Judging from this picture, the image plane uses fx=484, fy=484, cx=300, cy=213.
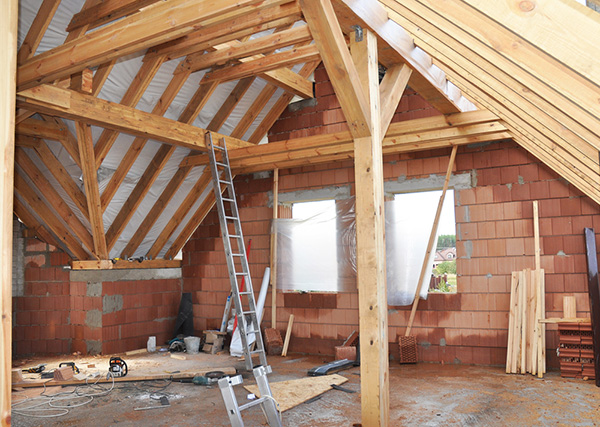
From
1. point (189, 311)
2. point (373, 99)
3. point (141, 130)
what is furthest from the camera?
point (189, 311)

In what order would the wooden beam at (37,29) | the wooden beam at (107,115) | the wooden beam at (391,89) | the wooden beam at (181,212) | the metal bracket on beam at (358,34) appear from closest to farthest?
1. the metal bracket on beam at (358,34)
2. the wooden beam at (391,89)
3. the wooden beam at (37,29)
4. the wooden beam at (107,115)
5. the wooden beam at (181,212)

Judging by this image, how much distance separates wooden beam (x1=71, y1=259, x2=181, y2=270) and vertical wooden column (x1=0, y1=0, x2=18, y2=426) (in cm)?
556

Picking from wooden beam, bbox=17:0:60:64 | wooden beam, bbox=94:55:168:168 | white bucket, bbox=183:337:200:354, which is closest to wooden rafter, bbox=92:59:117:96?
wooden beam, bbox=94:55:168:168

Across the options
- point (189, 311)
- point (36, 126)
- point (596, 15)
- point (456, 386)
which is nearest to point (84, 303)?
point (189, 311)

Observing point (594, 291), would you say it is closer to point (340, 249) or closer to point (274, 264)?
point (340, 249)

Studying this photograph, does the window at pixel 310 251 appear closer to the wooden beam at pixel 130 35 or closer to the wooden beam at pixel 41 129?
the wooden beam at pixel 41 129

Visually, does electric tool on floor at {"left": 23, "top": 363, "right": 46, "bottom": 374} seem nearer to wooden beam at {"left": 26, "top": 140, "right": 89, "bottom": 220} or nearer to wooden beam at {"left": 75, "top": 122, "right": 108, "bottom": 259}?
wooden beam at {"left": 75, "top": 122, "right": 108, "bottom": 259}

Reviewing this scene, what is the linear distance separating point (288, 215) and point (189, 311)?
2346 millimetres

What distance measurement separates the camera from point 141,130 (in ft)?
18.0

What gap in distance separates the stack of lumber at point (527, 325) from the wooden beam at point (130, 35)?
451 cm

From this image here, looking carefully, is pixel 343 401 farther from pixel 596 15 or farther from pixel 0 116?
pixel 596 15

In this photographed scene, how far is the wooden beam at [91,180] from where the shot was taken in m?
5.48

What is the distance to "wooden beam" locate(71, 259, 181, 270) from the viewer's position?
7141 mm

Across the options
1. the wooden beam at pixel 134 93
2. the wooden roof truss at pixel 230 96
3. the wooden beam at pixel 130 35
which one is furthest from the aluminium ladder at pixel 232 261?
the wooden beam at pixel 130 35
